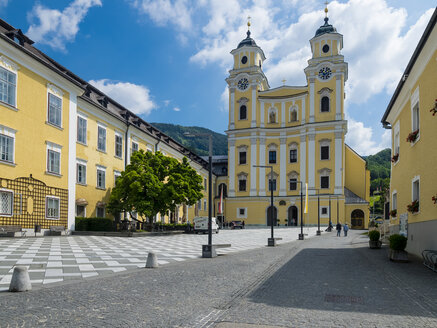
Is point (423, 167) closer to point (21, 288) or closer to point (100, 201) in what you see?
point (21, 288)

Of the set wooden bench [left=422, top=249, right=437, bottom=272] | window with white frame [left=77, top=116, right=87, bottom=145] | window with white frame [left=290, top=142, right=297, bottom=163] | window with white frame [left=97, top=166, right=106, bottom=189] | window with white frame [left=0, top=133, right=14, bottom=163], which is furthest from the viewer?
window with white frame [left=290, top=142, right=297, bottom=163]

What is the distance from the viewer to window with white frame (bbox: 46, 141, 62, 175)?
88.5 feet

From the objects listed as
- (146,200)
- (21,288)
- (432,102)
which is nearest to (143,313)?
(21,288)

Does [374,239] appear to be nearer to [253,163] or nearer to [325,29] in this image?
[253,163]

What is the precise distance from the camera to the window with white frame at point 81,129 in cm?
3144

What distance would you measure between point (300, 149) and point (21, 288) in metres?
61.7

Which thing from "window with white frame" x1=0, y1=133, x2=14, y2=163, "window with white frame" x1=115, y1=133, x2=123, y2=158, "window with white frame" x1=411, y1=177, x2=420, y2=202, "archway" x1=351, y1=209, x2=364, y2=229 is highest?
"window with white frame" x1=115, y1=133, x2=123, y2=158

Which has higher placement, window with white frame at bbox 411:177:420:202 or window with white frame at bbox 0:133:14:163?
window with white frame at bbox 0:133:14:163

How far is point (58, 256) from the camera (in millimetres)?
14242

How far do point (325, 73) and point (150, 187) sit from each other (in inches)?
1694

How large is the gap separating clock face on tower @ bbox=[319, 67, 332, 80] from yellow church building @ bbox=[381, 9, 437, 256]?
44.7 metres

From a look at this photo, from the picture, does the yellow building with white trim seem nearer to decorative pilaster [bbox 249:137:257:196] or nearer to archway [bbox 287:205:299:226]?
decorative pilaster [bbox 249:137:257:196]

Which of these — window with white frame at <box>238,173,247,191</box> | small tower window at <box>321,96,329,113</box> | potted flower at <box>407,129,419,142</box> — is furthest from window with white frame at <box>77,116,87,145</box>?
small tower window at <box>321,96,329,113</box>

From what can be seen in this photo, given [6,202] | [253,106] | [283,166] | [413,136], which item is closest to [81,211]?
[6,202]
